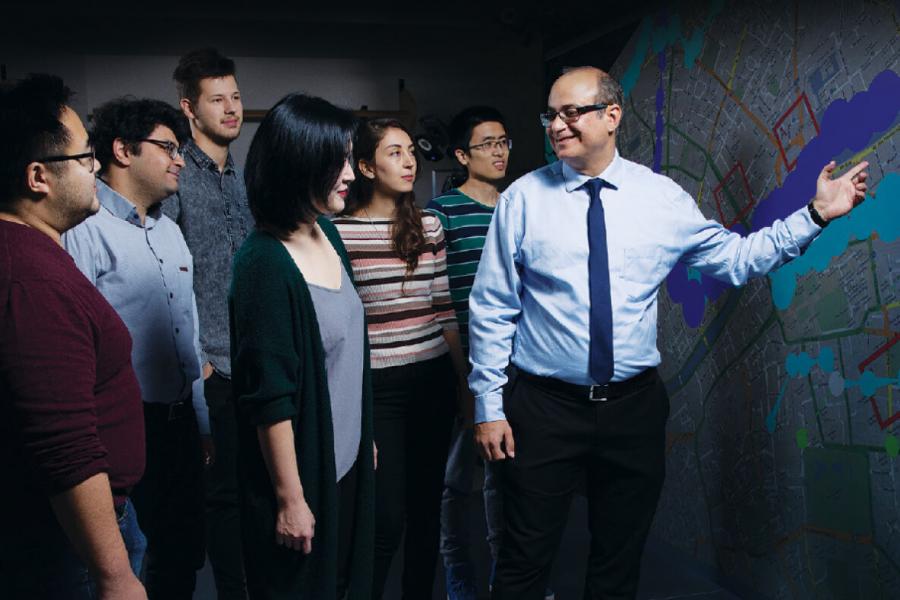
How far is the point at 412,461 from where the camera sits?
2.20 meters

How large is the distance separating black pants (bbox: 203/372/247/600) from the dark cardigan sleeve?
0.85 metres

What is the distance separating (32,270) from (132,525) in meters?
1.51

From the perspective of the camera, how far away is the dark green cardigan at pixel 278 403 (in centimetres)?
140

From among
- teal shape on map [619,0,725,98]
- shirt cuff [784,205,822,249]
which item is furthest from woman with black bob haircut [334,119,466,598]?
teal shape on map [619,0,725,98]

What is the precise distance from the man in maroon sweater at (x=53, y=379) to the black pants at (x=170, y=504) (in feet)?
2.45

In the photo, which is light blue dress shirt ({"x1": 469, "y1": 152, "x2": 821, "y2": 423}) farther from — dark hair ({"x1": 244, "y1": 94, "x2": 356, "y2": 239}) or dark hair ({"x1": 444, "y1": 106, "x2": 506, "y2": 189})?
dark hair ({"x1": 444, "y1": 106, "x2": 506, "y2": 189})

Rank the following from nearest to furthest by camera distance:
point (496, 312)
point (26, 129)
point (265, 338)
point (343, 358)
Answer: point (26, 129)
point (265, 338)
point (343, 358)
point (496, 312)

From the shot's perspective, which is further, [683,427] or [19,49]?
[19,49]

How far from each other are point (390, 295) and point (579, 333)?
54 centimetres

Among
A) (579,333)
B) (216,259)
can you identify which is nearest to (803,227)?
(579,333)

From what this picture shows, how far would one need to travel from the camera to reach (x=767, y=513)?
255cm

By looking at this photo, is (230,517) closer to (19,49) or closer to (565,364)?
(565,364)

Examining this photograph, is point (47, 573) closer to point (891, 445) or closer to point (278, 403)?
point (278, 403)

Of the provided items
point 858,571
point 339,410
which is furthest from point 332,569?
point 858,571
